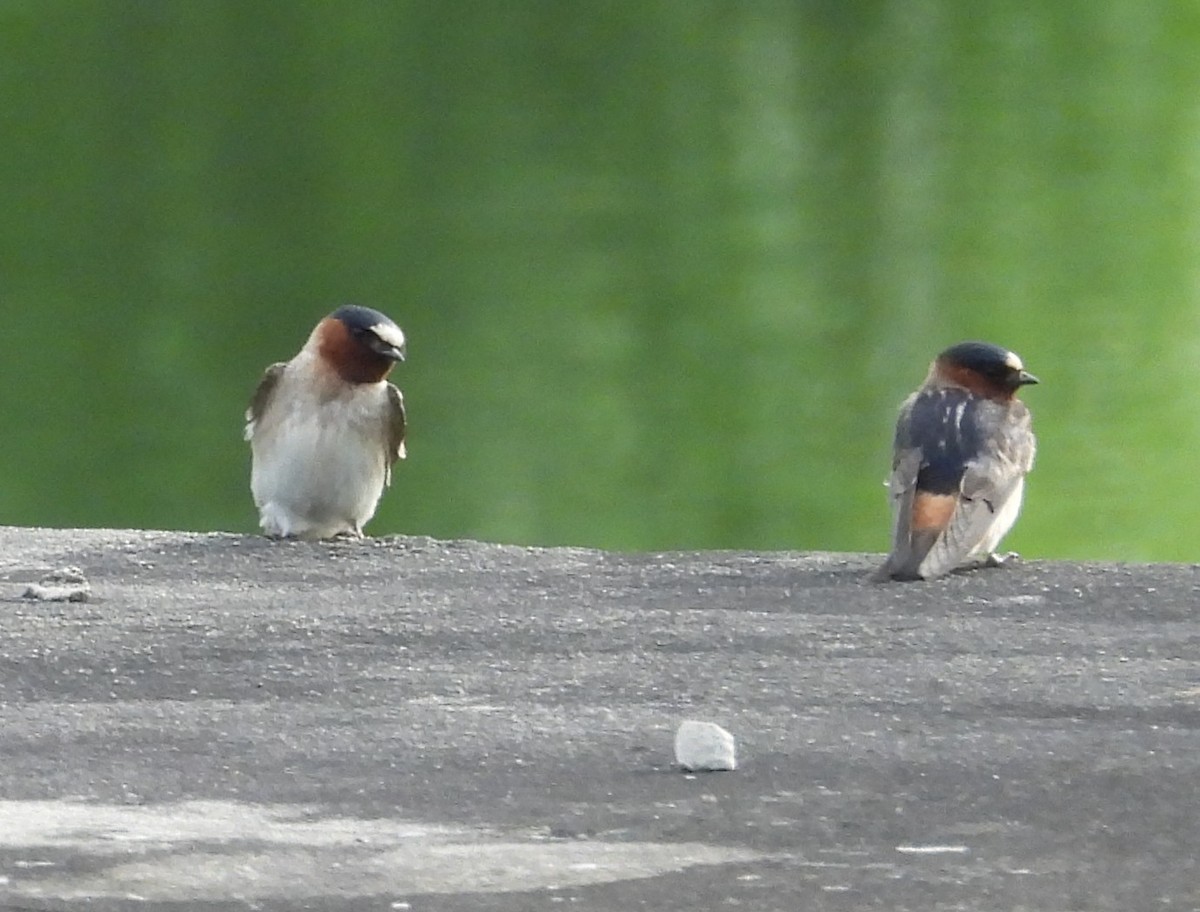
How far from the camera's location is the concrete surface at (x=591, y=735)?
3713mm

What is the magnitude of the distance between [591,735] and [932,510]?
2385mm

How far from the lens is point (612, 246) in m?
20.9

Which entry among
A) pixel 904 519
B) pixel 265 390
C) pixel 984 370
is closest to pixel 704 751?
pixel 904 519

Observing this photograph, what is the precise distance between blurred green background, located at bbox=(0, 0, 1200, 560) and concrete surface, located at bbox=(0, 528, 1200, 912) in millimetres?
8910

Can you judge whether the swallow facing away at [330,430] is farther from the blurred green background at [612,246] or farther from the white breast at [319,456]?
the blurred green background at [612,246]

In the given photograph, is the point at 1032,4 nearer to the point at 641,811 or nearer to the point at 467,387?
the point at 467,387

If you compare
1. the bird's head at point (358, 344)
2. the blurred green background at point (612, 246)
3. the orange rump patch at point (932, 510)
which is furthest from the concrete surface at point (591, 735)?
the blurred green background at point (612, 246)

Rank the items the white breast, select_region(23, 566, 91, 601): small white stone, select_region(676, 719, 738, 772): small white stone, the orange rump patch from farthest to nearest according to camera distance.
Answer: the white breast → the orange rump patch → select_region(23, 566, 91, 601): small white stone → select_region(676, 719, 738, 772): small white stone

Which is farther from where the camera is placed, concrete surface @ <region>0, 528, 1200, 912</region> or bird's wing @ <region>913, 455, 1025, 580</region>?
bird's wing @ <region>913, 455, 1025, 580</region>

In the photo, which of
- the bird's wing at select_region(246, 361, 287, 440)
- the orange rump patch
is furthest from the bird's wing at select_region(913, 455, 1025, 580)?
the bird's wing at select_region(246, 361, 287, 440)

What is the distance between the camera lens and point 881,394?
18.2 metres

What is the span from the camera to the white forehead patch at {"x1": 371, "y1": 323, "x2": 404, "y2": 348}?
26.6 ft

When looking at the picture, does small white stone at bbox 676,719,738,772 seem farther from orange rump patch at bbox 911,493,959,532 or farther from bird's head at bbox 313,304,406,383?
bird's head at bbox 313,304,406,383

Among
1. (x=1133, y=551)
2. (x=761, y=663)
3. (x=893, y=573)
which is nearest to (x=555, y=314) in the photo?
(x=1133, y=551)
